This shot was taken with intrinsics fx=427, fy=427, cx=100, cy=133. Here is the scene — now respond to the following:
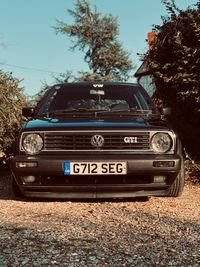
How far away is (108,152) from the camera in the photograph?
15.5ft

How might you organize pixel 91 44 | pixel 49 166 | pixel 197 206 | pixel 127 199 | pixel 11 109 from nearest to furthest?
1. pixel 49 166
2. pixel 197 206
3. pixel 127 199
4. pixel 11 109
5. pixel 91 44

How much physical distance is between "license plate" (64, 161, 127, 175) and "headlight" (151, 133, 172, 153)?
46 centimetres

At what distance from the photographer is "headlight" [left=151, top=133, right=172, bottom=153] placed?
479cm

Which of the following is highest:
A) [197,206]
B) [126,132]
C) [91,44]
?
[91,44]

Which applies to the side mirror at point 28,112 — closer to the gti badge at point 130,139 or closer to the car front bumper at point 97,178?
the car front bumper at point 97,178

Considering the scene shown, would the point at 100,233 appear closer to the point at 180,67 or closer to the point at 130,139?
the point at 130,139

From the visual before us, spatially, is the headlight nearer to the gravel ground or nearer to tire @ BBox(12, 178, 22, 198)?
the gravel ground

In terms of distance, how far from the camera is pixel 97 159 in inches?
182

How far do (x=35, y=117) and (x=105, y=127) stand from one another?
4.09 ft

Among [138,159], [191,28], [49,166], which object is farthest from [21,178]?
[191,28]

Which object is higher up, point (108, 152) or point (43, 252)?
point (108, 152)

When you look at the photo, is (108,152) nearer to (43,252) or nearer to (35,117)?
(35,117)

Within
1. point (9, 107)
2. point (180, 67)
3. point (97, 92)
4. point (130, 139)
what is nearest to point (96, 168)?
point (130, 139)

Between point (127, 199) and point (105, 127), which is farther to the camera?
point (127, 199)
